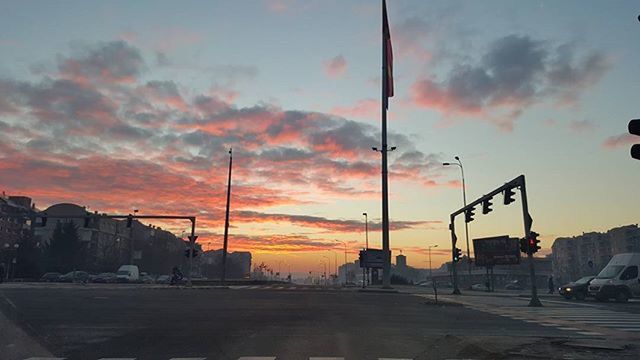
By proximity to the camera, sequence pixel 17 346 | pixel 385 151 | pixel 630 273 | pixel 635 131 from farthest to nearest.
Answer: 1. pixel 385 151
2. pixel 630 273
3. pixel 17 346
4. pixel 635 131

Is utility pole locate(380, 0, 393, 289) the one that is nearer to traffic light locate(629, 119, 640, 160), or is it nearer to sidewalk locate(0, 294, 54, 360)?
sidewalk locate(0, 294, 54, 360)

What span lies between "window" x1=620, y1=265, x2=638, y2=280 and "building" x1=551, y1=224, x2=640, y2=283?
377 ft

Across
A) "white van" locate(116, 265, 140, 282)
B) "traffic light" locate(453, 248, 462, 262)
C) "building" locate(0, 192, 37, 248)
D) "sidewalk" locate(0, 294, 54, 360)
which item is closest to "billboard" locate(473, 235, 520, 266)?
"traffic light" locate(453, 248, 462, 262)

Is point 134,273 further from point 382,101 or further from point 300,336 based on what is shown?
point 300,336

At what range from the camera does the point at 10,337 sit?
35.4 feet

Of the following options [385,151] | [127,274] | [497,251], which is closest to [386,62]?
[385,151]

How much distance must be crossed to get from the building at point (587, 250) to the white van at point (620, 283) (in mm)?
114687

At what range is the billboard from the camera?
176 feet

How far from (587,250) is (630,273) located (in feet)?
505

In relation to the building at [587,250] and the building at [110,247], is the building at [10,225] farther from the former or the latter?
the building at [587,250]

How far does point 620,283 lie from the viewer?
29297mm

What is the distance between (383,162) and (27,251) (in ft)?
250

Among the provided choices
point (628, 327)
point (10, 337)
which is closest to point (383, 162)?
point (628, 327)

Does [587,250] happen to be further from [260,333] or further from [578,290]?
[260,333]
